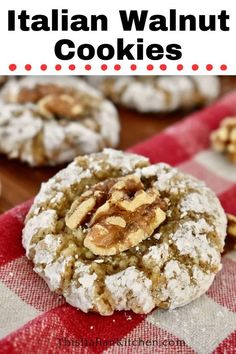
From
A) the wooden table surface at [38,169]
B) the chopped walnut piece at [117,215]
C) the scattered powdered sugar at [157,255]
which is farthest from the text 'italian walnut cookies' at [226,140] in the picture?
the scattered powdered sugar at [157,255]

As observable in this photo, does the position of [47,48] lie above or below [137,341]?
above

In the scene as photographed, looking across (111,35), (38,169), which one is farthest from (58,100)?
(111,35)

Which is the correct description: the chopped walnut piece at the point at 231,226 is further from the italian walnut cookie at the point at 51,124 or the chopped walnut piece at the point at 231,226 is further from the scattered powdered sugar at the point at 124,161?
the italian walnut cookie at the point at 51,124

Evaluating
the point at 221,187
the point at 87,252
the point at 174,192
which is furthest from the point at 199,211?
the point at 221,187

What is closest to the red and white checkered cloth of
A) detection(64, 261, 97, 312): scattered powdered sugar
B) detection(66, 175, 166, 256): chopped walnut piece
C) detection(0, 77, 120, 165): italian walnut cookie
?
detection(64, 261, 97, 312): scattered powdered sugar

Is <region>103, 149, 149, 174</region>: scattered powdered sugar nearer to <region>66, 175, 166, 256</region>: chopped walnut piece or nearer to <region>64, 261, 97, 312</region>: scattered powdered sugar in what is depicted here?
<region>66, 175, 166, 256</region>: chopped walnut piece

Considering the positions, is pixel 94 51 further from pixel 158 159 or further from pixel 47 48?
pixel 158 159

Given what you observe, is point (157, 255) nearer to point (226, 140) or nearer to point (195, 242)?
point (195, 242)
